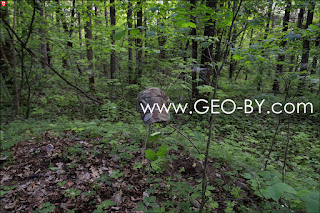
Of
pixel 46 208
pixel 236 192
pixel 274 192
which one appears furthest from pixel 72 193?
pixel 274 192

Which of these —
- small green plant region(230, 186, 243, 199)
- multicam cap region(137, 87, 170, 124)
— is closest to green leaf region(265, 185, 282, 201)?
multicam cap region(137, 87, 170, 124)

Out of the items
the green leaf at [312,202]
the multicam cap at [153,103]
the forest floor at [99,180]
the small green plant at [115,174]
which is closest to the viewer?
the green leaf at [312,202]

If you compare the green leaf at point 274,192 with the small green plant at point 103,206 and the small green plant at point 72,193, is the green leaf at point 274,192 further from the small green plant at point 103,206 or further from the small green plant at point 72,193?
the small green plant at point 72,193

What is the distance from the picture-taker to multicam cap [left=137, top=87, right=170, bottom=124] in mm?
1770

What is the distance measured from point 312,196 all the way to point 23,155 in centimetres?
446

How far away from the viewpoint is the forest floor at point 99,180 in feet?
7.86

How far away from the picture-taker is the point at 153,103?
1891 millimetres

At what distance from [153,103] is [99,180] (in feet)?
6.00

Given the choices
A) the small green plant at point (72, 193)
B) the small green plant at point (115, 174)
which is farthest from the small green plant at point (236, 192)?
the small green plant at point (72, 193)

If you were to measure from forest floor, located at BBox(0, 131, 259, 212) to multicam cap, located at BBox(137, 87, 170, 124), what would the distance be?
1.05m

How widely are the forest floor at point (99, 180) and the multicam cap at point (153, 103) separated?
3.44 ft

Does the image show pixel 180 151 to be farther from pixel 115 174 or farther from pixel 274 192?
pixel 274 192

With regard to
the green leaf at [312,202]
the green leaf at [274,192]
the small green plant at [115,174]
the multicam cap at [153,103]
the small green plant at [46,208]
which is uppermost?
the multicam cap at [153,103]

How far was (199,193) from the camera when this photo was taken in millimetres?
2410
